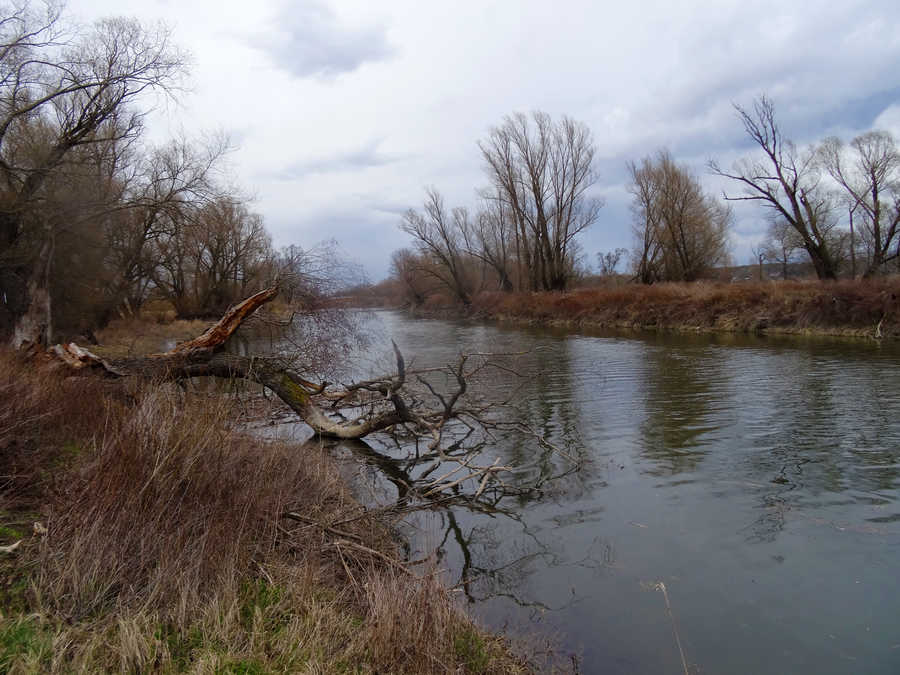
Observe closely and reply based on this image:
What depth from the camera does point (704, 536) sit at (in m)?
6.35

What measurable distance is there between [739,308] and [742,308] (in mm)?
206

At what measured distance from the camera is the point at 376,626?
3531 millimetres

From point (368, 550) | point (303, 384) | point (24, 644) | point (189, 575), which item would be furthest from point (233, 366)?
point (24, 644)

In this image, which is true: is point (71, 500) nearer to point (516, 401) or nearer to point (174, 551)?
point (174, 551)

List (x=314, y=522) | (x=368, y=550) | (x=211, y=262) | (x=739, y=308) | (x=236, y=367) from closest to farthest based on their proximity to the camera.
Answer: (x=368, y=550) < (x=314, y=522) < (x=236, y=367) < (x=739, y=308) < (x=211, y=262)

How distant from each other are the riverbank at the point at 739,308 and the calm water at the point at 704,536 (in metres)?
10.4

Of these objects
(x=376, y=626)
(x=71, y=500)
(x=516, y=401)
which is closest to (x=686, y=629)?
(x=376, y=626)

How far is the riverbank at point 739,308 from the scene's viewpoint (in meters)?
21.1

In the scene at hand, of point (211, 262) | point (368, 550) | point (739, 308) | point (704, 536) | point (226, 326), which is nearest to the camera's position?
point (368, 550)

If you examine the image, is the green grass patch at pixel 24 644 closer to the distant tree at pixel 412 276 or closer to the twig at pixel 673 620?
the twig at pixel 673 620

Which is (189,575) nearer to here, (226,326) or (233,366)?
(233,366)

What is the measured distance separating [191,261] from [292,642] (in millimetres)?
36416

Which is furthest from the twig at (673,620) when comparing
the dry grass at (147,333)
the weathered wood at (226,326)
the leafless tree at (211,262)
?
the dry grass at (147,333)

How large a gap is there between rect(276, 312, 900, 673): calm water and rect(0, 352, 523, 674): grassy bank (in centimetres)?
126
